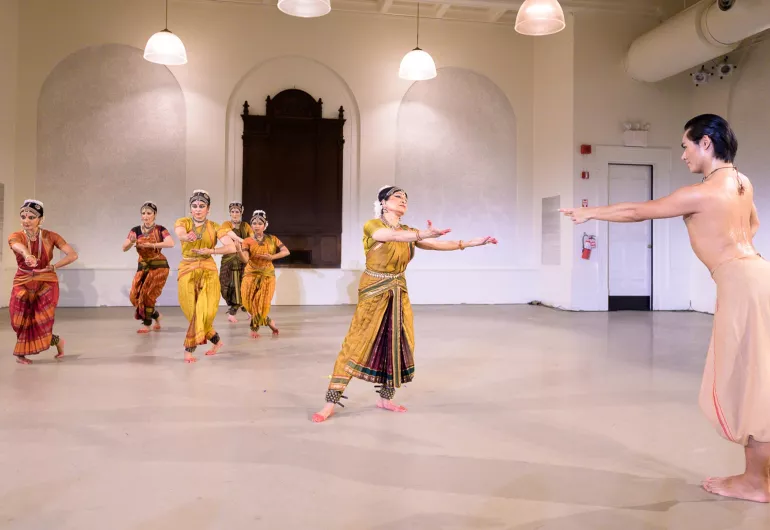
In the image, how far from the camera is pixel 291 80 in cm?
927

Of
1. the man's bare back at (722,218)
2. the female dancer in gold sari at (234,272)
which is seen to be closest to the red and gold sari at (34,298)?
the female dancer in gold sari at (234,272)

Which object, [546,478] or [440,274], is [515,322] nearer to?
[440,274]

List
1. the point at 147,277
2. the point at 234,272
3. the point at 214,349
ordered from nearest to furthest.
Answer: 1. the point at 214,349
2. the point at 147,277
3. the point at 234,272

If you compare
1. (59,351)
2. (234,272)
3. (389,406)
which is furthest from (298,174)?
(389,406)

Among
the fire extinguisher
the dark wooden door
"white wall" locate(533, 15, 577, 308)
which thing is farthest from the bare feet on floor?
the fire extinguisher

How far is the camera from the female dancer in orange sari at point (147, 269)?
20.8ft

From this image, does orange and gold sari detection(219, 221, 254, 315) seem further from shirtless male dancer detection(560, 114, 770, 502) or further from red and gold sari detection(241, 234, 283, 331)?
shirtless male dancer detection(560, 114, 770, 502)

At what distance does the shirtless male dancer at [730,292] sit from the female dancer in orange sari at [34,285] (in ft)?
13.2

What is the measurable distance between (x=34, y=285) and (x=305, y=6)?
3.09 metres

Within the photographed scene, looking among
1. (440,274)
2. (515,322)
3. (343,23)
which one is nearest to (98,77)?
(343,23)

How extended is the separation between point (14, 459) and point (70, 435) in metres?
0.35

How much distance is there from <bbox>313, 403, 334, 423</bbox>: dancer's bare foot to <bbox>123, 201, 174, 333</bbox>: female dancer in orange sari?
373 centimetres

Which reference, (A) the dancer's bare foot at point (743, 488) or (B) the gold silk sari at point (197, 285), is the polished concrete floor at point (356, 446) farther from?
(B) the gold silk sari at point (197, 285)

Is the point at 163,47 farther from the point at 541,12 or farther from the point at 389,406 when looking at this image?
the point at 389,406
